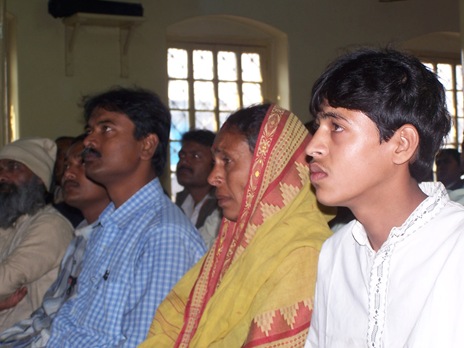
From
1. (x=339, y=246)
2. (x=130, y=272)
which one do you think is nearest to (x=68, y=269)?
(x=130, y=272)

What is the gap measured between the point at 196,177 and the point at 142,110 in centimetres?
233

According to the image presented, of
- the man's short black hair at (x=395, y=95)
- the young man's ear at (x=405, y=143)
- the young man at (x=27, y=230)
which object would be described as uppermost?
the man's short black hair at (x=395, y=95)

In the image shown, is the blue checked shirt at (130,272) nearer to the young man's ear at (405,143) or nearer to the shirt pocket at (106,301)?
the shirt pocket at (106,301)

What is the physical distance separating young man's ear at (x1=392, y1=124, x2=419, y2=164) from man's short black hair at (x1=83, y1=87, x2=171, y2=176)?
166 centimetres

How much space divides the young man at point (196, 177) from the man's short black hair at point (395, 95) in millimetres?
3422

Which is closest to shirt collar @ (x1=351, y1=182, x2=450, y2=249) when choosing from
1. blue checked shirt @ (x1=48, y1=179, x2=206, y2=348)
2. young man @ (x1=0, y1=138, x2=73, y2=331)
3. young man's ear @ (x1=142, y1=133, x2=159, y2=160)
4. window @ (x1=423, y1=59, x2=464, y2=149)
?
blue checked shirt @ (x1=48, y1=179, x2=206, y2=348)

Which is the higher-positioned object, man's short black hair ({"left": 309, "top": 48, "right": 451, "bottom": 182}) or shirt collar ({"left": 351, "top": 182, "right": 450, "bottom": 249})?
man's short black hair ({"left": 309, "top": 48, "right": 451, "bottom": 182})

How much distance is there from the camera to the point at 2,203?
4.15 m

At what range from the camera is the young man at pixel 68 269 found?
3443 millimetres

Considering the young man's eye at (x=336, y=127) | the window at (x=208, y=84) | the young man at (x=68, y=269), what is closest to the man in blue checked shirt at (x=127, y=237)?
the young man at (x=68, y=269)

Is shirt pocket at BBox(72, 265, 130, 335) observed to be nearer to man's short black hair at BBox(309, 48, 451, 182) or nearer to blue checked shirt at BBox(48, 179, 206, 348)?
blue checked shirt at BBox(48, 179, 206, 348)

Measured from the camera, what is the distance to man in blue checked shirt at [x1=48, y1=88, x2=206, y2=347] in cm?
291

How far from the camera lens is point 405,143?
6.16 feet

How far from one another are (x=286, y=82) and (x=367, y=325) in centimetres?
613
